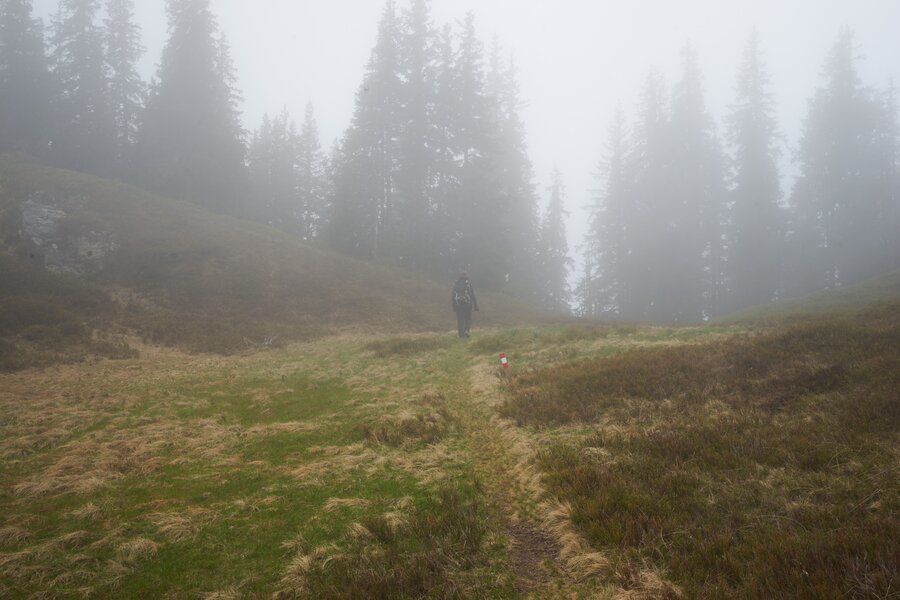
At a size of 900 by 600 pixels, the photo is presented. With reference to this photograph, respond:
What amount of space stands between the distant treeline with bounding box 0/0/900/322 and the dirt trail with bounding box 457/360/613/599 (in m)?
26.6

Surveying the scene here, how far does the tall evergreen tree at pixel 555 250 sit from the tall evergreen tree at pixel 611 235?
3.67m

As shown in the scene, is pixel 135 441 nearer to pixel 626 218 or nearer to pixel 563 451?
pixel 563 451

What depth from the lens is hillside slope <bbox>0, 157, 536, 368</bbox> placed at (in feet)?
61.8

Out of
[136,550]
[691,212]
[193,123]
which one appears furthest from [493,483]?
[193,123]

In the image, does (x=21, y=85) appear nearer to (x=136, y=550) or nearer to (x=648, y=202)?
(x=136, y=550)

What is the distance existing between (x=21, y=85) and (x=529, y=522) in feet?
207

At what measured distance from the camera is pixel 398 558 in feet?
14.9

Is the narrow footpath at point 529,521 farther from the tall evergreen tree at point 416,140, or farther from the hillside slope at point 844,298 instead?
the tall evergreen tree at point 416,140

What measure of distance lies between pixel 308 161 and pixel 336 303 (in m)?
39.0

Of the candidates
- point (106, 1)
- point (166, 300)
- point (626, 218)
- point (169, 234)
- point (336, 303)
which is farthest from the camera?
point (106, 1)

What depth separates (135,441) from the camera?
8367 mm

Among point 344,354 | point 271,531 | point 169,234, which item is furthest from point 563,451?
point 169,234

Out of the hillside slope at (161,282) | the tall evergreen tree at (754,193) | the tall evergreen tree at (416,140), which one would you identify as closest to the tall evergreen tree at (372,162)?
the tall evergreen tree at (416,140)

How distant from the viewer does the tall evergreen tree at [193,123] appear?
42.1 m
